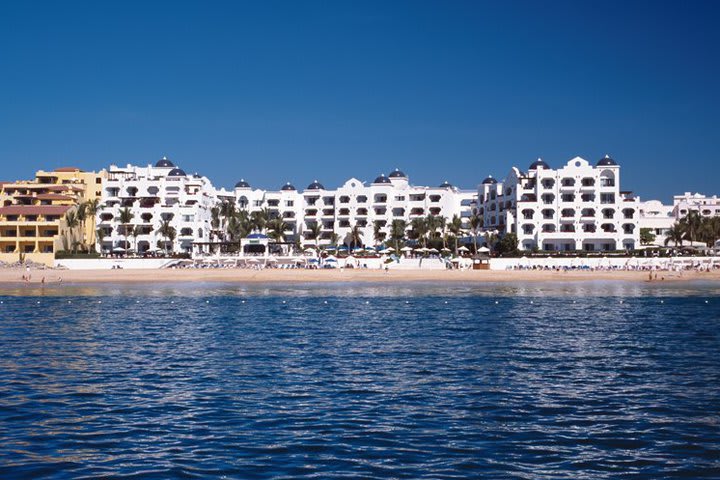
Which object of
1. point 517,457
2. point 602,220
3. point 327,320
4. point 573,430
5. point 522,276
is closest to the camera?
point 517,457

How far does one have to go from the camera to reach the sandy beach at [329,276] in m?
79.4

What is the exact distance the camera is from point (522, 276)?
263 ft

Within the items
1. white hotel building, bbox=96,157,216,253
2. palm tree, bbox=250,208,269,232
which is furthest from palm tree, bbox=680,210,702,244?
white hotel building, bbox=96,157,216,253

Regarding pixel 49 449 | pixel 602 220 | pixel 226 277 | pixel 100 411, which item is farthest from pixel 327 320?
pixel 602 220

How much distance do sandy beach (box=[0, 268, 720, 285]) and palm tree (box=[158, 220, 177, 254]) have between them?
52.7ft

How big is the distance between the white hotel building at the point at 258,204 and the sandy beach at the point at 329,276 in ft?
65.7

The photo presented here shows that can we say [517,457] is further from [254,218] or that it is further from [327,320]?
[254,218]

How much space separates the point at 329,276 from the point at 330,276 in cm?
11

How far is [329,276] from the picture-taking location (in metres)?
81.8

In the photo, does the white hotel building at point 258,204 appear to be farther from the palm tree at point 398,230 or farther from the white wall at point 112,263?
the white wall at point 112,263

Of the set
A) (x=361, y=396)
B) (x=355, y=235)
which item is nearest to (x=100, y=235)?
(x=355, y=235)

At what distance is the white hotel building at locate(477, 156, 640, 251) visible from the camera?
10250 cm

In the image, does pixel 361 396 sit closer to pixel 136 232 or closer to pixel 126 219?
pixel 126 219

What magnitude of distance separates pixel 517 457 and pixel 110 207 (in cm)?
10615
